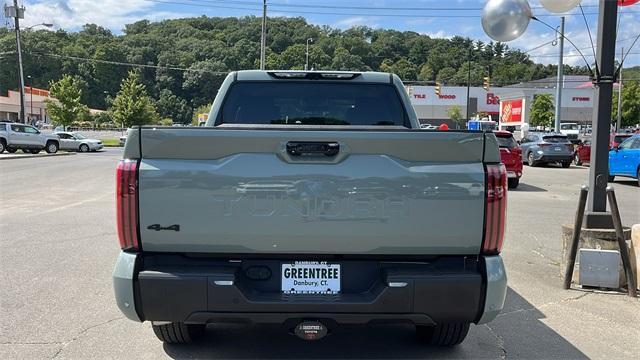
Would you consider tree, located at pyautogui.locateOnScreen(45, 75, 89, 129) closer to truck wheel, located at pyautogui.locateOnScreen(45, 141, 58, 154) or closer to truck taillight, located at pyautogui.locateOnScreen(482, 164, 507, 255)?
truck wheel, located at pyautogui.locateOnScreen(45, 141, 58, 154)

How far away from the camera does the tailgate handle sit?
10.8 feet

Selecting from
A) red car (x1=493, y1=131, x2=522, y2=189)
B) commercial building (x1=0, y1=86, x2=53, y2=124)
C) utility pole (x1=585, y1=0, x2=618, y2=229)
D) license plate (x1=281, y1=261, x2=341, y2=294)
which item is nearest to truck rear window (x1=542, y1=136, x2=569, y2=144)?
red car (x1=493, y1=131, x2=522, y2=189)

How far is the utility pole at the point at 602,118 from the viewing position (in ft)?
20.7

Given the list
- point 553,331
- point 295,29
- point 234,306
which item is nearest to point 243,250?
point 234,306

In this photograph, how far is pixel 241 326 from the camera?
484 cm

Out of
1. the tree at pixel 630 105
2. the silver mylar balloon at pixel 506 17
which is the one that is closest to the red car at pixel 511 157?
the silver mylar balloon at pixel 506 17

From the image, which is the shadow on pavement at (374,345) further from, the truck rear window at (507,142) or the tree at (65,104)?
the tree at (65,104)

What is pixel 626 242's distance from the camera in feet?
19.9

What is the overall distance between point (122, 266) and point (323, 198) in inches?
48.7

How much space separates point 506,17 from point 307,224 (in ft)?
28.8

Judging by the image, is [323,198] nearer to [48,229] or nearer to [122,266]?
[122,266]

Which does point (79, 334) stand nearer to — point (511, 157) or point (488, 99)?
point (511, 157)

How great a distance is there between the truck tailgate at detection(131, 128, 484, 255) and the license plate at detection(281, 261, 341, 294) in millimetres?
178

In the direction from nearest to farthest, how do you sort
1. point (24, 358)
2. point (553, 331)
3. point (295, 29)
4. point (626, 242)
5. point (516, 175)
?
point (24, 358) → point (553, 331) → point (626, 242) → point (516, 175) → point (295, 29)
